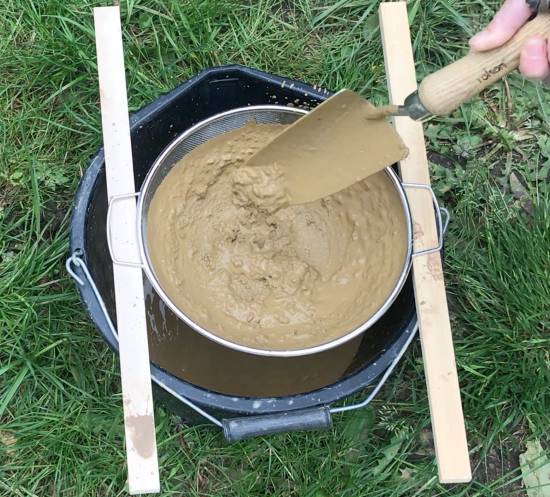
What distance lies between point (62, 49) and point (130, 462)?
101 centimetres

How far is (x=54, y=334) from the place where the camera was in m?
1.46

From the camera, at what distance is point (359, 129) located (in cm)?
121

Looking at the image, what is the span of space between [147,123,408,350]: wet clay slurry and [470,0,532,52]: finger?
0.42 m

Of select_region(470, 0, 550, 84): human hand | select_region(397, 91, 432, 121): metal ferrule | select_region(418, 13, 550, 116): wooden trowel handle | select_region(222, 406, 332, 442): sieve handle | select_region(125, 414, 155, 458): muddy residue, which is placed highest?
select_region(470, 0, 550, 84): human hand

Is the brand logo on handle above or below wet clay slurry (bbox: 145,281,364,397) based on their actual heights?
above

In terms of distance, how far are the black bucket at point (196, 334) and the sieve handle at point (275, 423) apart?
47mm

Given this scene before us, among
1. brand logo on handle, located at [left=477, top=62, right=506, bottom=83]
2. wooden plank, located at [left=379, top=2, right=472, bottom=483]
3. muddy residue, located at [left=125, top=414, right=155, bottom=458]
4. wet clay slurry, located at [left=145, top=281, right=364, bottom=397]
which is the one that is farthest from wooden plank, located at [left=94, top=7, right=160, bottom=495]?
brand logo on handle, located at [left=477, top=62, right=506, bottom=83]

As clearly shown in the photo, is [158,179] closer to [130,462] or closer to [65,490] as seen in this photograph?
[130,462]

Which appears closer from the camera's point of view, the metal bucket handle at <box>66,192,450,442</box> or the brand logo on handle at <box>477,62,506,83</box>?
the brand logo on handle at <box>477,62,506,83</box>

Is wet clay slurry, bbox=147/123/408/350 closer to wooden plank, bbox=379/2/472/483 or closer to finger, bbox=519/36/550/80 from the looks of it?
wooden plank, bbox=379/2/472/483

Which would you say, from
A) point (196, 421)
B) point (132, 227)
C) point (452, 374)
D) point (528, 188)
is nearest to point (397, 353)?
point (452, 374)

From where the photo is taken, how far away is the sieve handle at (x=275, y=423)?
1193 mm

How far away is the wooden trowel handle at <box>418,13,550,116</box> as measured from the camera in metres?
0.98

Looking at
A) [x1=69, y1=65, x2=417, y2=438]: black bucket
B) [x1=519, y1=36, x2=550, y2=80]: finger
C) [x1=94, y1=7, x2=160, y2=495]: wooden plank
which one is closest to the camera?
[x1=519, y1=36, x2=550, y2=80]: finger
